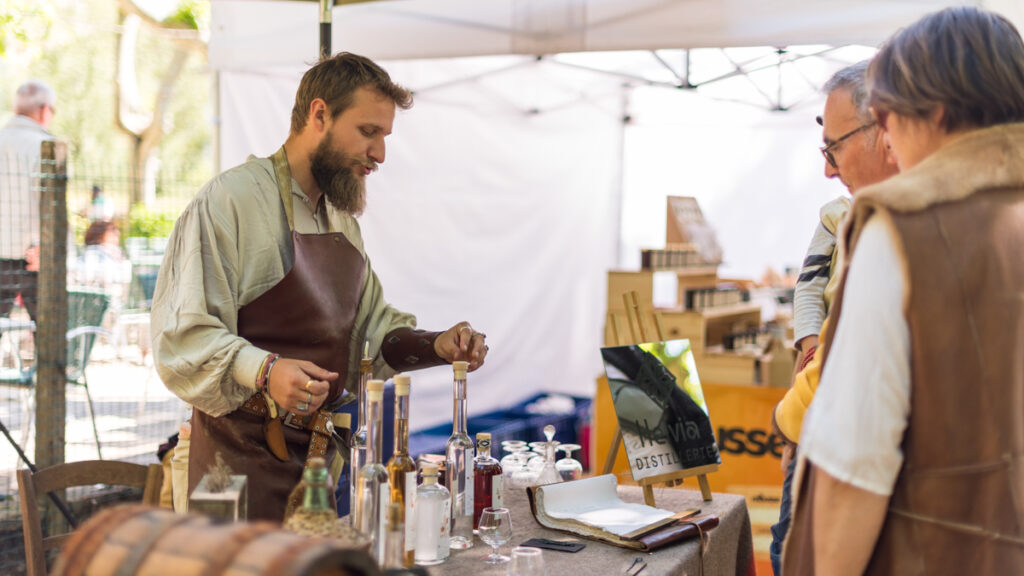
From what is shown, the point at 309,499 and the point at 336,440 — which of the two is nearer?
the point at 309,499

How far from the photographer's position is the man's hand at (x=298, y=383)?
5.94ft

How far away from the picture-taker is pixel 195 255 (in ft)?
6.82

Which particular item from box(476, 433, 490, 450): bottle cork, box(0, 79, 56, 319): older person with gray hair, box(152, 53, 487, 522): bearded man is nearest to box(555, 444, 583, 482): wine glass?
box(152, 53, 487, 522): bearded man

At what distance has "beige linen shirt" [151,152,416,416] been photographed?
6.51ft

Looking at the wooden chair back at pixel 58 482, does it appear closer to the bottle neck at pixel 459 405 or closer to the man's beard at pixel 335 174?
the bottle neck at pixel 459 405

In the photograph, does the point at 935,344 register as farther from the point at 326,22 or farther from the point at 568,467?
the point at 326,22

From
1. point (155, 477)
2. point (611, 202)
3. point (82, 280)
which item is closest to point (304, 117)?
point (155, 477)

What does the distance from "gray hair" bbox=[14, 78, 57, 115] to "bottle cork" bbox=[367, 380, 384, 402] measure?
420 centimetres

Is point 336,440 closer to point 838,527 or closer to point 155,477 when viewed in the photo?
point 155,477

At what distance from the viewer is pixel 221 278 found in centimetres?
209

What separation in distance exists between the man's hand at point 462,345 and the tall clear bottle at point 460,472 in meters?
0.39

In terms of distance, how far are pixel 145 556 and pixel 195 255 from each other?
1.17 metres

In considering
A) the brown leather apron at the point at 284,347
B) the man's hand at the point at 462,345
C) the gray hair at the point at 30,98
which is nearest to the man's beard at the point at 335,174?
the brown leather apron at the point at 284,347

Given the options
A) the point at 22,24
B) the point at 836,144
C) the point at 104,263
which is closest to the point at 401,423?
the point at 836,144
